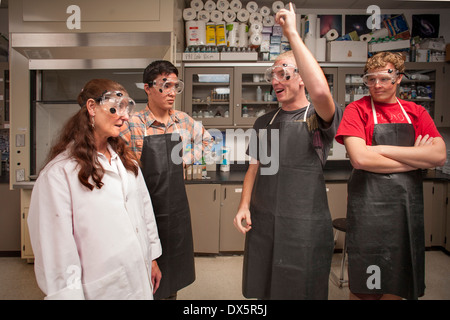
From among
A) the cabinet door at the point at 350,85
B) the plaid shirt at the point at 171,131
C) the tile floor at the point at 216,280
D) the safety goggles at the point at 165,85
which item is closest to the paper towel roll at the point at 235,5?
the cabinet door at the point at 350,85

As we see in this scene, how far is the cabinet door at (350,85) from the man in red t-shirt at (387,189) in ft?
7.30

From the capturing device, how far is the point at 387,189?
1385 millimetres

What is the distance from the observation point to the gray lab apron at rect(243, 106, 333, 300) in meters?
1.24

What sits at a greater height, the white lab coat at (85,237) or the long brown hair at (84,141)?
the long brown hair at (84,141)

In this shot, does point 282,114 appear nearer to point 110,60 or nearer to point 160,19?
point 160,19

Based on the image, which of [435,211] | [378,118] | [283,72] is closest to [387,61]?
[378,118]

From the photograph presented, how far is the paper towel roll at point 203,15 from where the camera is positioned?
343 centimetres

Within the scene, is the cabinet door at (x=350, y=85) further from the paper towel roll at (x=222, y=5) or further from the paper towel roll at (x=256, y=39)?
the paper towel roll at (x=222, y=5)

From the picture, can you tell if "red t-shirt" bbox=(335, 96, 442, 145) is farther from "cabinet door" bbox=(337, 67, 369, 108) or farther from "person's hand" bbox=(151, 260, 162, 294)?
"cabinet door" bbox=(337, 67, 369, 108)

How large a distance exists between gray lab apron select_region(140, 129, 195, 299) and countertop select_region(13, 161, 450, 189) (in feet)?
4.88

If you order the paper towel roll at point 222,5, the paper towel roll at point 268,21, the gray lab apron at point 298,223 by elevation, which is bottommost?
the gray lab apron at point 298,223

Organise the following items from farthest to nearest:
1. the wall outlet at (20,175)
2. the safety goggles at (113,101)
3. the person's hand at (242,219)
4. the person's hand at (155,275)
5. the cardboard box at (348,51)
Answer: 1. the cardboard box at (348,51)
2. the wall outlet at (20,175)
3. the person's hand at (155,275)
4. the person's hand at (242,219)
5. the safety goggles at (113,101)

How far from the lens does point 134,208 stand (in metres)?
1.21
